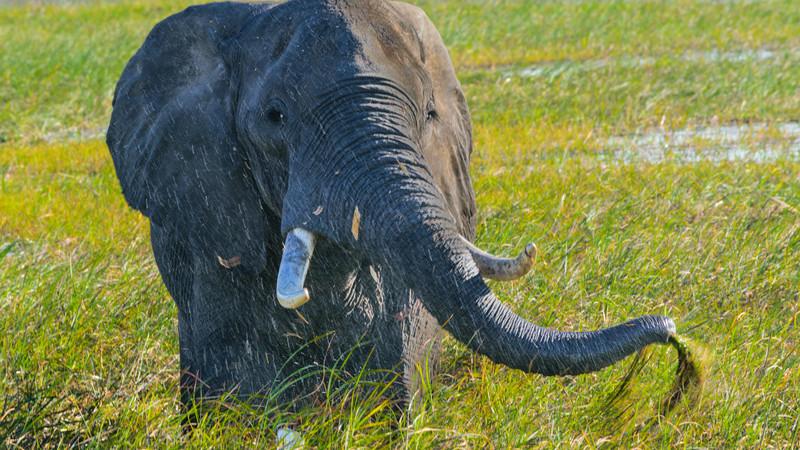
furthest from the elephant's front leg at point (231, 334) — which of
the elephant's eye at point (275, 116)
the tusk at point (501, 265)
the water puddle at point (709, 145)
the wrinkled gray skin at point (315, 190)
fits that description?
the water puddle at point (709, 145)

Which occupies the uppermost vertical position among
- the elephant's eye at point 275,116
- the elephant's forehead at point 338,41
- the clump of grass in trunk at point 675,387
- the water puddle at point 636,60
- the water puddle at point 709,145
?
the elephant's forehead at point 338,41

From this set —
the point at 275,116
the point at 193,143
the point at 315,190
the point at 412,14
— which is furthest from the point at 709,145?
the point at 315,190

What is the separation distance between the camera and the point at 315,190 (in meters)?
3.75

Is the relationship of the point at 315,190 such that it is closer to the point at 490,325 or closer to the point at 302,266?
the point at 302,266

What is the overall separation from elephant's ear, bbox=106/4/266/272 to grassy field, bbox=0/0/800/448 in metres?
0.57

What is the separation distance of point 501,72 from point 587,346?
11091 millimetres

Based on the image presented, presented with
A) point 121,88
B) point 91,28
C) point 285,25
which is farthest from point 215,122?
point 91,28

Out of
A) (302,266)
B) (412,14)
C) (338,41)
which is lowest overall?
(302,266)

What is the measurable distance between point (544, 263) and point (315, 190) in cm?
231

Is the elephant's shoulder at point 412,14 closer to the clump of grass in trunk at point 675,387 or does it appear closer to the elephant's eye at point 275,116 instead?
the elephant's eye at point 275,116

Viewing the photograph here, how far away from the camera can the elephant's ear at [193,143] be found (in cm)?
420

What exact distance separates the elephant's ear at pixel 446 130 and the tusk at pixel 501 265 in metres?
0.40

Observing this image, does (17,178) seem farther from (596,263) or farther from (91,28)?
(91,28)

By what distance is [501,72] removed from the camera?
14195mm
